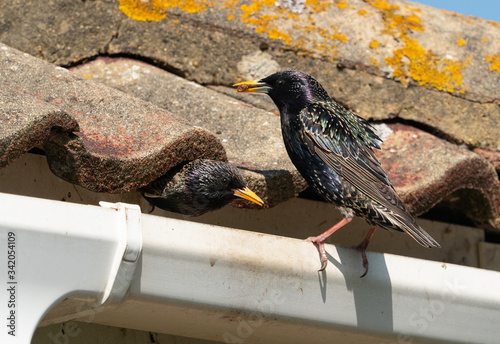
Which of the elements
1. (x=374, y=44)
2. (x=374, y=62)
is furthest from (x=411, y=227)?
(x=374, y=44)

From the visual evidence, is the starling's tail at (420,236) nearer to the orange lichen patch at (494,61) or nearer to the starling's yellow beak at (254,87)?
the starling's yellow beak at (254,87)

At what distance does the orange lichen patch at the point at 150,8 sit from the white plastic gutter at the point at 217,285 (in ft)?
5.30

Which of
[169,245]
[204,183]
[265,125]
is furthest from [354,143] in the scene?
[169,245]

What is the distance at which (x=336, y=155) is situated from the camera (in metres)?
3.10

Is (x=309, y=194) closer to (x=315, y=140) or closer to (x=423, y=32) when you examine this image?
(x=315, y=140)

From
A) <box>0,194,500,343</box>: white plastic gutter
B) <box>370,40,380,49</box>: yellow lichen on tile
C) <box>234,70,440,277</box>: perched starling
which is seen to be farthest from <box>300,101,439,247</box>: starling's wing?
<box>370,40,380,49</box>: yellow lichen on tile

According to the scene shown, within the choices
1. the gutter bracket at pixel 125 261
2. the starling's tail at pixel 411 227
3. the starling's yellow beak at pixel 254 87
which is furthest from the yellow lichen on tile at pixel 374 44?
the gutter bracket at pixel 125 261

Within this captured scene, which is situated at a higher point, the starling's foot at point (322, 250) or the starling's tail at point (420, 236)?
the starling's tail at point (420, 236)

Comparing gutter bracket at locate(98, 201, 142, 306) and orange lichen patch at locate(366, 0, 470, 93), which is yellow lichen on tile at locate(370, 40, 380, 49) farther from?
gutter bracket at locate(98, 201, 142, 306)

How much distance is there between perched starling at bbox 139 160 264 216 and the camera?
2.80m

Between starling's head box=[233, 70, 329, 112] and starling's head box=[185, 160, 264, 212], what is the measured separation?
561mm

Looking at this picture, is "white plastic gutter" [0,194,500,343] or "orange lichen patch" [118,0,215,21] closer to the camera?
"white plastic gutter" [0,194,500,343]

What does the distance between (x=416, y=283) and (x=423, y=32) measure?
2004 millimetres

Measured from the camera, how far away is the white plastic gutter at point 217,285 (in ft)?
6.51
